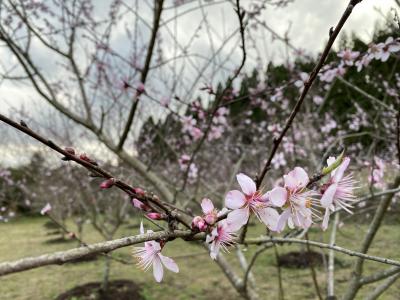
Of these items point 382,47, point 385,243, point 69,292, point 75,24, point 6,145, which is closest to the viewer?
point 382,47

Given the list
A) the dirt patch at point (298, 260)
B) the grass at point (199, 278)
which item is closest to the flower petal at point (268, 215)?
the grass at point (199, 278)

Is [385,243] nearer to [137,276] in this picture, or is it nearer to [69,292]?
[137,276]

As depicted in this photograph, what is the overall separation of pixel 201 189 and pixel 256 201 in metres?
8.76

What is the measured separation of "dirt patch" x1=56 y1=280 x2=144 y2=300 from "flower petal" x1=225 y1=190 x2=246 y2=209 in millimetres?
4934

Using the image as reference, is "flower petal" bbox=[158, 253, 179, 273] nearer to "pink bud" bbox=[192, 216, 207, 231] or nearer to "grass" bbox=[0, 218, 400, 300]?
"pink bud" bbox=[192, 216, 207, 231]

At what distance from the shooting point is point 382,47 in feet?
7.99

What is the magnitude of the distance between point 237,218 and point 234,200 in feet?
0.13

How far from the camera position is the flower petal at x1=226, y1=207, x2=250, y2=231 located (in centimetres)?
87

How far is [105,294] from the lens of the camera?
546cm

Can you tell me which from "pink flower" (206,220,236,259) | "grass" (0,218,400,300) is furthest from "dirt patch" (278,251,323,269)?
"pink flower" (206,220,236,259)

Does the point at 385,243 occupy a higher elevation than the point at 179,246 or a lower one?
lower

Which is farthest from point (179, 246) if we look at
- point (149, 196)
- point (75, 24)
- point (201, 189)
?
point (149, 196)

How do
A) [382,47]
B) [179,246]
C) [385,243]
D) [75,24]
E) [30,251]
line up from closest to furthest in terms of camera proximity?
1. [382,47]
2. [75,24]
3. [385,243]
4. [179,246]
5. [30,251]

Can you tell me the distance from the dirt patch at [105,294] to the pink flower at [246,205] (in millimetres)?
4907
